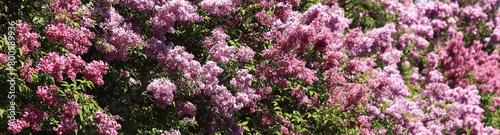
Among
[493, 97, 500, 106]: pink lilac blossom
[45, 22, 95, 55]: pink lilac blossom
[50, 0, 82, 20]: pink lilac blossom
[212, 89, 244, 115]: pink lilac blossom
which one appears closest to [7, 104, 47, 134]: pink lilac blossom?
[45, 22, 95, 55]: pink lilac blossom

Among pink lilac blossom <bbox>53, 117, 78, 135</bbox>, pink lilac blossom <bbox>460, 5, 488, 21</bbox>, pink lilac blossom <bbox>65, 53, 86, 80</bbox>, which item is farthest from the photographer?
pink lilac blossom <bbox>460, 5, 488, 21</bbox>

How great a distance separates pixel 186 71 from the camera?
16.4ft

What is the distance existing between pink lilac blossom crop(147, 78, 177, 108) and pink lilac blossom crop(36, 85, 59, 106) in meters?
0.97

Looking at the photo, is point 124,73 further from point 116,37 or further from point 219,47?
point 219,47

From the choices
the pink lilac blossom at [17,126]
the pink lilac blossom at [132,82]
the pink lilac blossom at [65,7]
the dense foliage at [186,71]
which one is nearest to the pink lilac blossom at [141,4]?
the dense foliage at [186,71]

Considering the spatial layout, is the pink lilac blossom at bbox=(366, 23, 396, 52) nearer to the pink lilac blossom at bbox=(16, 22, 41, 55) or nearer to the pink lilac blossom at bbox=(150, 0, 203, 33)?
the pink lilac blossom at bbox=(150, 0, 203, 33)

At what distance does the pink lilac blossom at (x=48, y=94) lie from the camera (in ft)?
13.0

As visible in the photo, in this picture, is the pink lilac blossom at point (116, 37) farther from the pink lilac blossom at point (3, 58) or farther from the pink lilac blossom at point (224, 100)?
the pink lilac blossom at point (224, 100)

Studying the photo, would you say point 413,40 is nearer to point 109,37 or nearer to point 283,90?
point 283,90

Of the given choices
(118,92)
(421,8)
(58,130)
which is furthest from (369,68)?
(421,8)

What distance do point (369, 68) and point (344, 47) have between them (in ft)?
1.89

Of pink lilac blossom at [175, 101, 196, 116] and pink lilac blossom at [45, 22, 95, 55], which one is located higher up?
pink lilac blossom at [175, 101, 196, 116]

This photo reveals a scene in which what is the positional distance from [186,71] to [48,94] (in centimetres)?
148

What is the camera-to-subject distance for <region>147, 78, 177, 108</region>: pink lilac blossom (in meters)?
4.73
